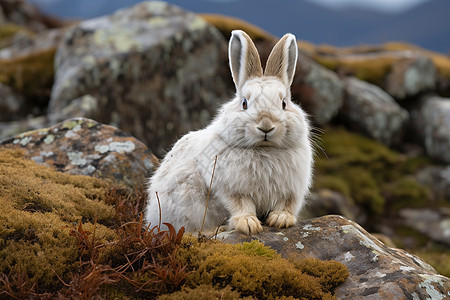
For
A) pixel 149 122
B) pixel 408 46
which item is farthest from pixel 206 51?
pixel 408 46

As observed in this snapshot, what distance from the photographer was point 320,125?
1758 cm

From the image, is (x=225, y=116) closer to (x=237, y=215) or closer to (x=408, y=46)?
(x=237, y=215)

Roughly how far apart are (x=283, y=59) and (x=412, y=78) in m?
17.1

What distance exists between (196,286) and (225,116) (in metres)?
2.33

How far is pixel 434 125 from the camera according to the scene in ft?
58.3

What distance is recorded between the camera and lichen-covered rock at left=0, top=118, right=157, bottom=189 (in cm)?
641

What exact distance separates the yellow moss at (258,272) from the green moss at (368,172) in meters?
10.0

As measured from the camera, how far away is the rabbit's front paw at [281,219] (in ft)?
16.1

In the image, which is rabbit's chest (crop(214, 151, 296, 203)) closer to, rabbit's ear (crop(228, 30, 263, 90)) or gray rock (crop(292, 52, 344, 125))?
rabbit's ear (crop(228, 30, 263, 90))

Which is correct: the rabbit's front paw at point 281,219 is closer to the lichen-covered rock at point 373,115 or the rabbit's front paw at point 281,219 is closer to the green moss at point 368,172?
the green moss at point 368,172

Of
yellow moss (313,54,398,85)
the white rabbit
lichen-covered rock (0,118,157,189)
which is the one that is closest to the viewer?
the white rabbit

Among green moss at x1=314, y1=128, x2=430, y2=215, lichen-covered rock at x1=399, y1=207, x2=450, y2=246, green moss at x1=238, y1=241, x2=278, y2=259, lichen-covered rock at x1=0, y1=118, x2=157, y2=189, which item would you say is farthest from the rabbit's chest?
lichen-covered rock at x1=399, y1=207, x2=450, y2=246

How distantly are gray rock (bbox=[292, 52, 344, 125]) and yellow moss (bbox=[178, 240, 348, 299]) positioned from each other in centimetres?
1227

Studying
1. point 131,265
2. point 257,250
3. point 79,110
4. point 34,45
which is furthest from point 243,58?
point 34,45
